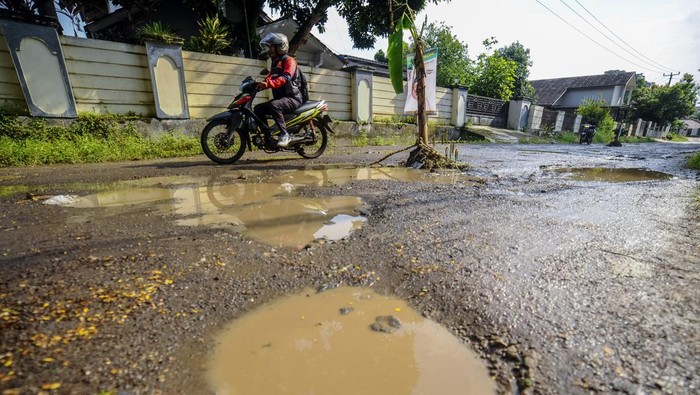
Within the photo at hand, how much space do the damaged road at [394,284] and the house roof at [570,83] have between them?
3577 centimetres

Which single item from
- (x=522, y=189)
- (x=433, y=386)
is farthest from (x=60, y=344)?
(x=522, y=189)

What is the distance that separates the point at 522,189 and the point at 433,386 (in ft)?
10.7

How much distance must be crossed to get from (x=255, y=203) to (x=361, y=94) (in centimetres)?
781

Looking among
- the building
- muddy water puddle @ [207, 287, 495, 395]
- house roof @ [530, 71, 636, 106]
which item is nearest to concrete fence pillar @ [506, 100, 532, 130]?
muddy water puddle @ [207, 287, 495, 395]

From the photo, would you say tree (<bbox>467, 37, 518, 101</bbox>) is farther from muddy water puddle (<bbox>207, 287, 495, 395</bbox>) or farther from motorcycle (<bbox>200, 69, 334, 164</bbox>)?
muddy water puddle (<bbox>207, 287, 495, 395</bbox>)

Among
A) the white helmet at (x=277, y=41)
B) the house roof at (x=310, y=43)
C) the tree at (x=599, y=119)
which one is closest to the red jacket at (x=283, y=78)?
the white helmet at (x=277, y=41)

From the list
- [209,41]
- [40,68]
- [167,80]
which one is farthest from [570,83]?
[40,68]

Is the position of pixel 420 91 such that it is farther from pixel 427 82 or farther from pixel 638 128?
pixel 638 128

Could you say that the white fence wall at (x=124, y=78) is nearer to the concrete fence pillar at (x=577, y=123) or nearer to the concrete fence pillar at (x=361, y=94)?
the concrete fence pillar at (x=361, y=94)

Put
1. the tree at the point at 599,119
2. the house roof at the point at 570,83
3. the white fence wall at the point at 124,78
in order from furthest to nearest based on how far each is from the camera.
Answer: the house roof at the point at 570,83, the tree at the point at 599,119, the white fence wall at the point at 124,78

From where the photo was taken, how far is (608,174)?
514cm

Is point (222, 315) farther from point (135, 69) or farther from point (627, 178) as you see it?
point (135, 69)

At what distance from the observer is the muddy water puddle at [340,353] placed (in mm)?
1096

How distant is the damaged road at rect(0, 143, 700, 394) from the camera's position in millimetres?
1094
